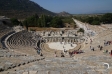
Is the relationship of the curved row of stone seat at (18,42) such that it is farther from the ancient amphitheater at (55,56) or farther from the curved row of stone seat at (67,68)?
the curved row of stone seat at (67,68)

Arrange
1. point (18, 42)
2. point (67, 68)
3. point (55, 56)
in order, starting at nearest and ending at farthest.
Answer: point (67, 68) → point (55, 56) → point (18, 42)

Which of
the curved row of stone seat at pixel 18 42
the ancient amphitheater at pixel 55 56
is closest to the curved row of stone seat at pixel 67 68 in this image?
the ancient amphitheater at pixel 55 56

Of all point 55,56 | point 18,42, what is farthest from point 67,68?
point 18,42

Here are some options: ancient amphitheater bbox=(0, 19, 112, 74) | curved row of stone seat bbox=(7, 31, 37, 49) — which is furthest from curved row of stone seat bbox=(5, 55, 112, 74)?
curved row of stone seat bbox=(7, 31, 37, 49)

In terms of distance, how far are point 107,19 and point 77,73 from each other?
223 ft

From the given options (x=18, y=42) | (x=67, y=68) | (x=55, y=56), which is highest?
(x=67, y=68)

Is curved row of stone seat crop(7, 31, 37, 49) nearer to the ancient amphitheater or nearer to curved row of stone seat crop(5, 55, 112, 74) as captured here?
the ancient amphitheater

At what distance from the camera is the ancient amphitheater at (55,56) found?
27.4 feet

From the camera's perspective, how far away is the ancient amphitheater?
8.34m

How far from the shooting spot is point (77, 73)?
763 centimetres

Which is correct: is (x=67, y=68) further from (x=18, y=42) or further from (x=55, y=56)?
(x=18, y=42)

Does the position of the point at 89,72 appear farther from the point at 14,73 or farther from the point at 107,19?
the point at 107,19

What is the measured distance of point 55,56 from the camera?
21.0m

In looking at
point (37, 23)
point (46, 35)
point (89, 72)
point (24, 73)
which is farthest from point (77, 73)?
point (37, 23)
